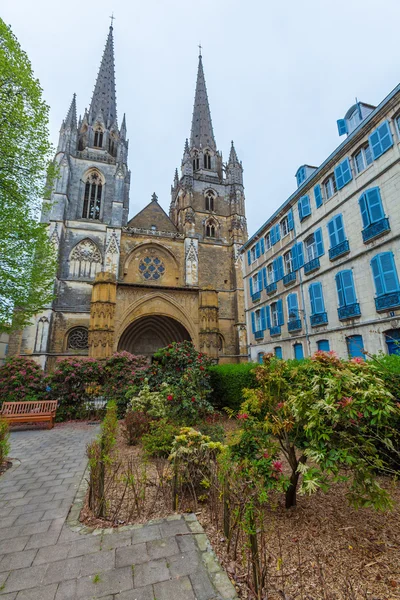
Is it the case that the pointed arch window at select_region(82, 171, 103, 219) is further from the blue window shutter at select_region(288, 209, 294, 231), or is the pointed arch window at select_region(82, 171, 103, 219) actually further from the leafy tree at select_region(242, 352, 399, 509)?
the leafy tree at select_region(242, 352, 399, 509)

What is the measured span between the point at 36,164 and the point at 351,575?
1051cm

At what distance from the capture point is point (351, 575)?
2125 millimetres

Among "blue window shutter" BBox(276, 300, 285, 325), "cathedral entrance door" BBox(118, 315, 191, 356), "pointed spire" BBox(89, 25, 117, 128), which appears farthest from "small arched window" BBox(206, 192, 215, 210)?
"blue window shutter" BBox(276, 300, 285, 325)

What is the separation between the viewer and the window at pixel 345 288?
9641mm

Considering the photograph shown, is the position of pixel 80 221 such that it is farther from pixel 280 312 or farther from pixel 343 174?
pixel 343 174

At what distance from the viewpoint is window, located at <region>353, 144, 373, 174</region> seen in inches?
375

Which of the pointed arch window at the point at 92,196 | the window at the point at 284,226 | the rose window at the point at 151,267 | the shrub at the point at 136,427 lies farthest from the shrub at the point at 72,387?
the pointed arch window at the point at 92,196

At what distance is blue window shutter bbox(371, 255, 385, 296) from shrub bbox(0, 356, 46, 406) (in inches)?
468

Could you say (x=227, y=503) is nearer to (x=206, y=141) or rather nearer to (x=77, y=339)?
(x=77, y=339)

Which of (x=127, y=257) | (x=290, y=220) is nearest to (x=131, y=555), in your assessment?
(x=290, y=220)

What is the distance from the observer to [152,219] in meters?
25.5

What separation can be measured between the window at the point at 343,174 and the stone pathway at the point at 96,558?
39.0 ft

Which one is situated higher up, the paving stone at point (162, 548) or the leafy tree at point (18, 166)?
the leafy tree at point (18, 166)

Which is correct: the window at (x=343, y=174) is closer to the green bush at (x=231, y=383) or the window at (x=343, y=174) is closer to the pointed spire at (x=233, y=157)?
the green bush at (x=231, y=383)
